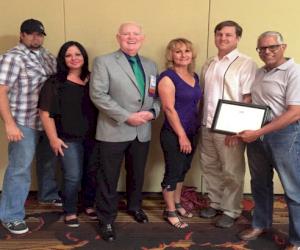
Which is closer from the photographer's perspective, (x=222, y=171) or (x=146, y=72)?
(x=146, y=72)

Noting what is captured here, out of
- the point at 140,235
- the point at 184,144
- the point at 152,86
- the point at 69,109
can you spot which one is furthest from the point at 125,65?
the point at 140,235

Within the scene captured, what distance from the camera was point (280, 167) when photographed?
223 centimetres

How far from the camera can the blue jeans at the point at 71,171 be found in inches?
100

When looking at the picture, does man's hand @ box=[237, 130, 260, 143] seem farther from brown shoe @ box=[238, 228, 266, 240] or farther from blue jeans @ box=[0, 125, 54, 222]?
blue jeans @ box=[0, 125, 54, 222]

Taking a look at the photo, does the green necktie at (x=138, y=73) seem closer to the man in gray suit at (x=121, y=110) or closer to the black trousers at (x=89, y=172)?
the man in gray suit at (x=121, y=110)

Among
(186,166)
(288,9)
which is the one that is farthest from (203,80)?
(288,9)

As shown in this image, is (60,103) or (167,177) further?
(167,177)

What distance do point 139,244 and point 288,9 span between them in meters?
2.26

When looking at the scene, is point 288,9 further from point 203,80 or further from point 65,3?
point 65,3

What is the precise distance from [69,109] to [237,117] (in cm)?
115

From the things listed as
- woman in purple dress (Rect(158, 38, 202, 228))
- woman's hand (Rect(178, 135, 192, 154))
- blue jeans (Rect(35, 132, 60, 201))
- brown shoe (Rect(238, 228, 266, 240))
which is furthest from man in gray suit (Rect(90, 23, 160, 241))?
brown shoe (Rect(238, 228, 266, 240))

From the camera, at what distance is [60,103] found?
7.99 feet

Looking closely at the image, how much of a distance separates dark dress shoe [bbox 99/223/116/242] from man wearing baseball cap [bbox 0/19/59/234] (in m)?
0.58

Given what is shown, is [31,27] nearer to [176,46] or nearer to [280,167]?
[176,46]
